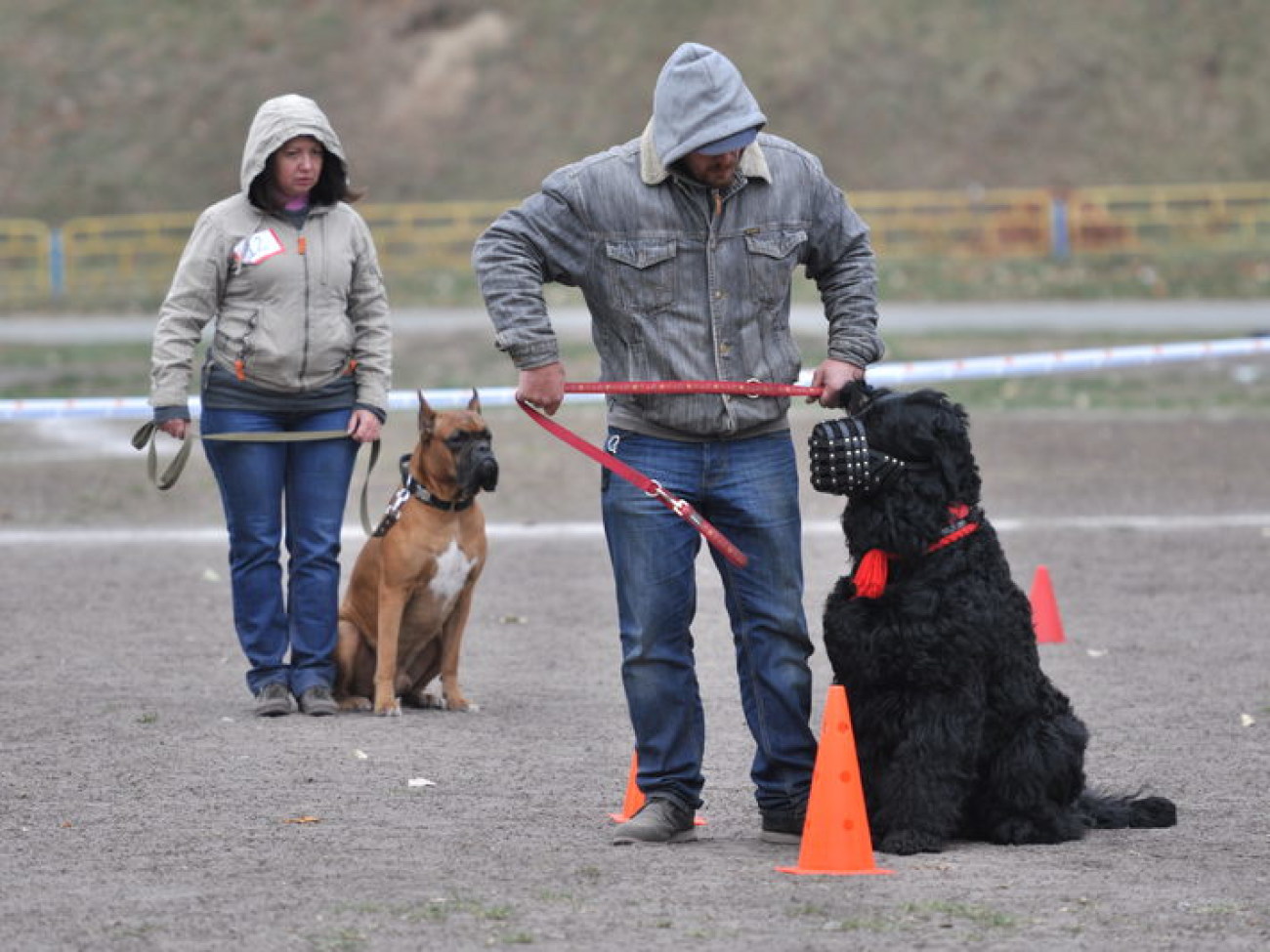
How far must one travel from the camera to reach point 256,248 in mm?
7523

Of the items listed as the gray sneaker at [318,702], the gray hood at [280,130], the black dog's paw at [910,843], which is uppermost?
the gray hood at [280,130]

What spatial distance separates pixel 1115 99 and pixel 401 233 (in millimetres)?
13031

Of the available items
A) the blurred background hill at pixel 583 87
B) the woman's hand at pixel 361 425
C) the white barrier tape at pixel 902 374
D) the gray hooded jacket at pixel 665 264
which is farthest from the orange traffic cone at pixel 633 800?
the blurred background hill at pixel 583 87

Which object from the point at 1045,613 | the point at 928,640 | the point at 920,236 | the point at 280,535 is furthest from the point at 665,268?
the point at 920,236

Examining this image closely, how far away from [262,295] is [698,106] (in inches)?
106

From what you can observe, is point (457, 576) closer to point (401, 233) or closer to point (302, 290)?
point (302, 290)

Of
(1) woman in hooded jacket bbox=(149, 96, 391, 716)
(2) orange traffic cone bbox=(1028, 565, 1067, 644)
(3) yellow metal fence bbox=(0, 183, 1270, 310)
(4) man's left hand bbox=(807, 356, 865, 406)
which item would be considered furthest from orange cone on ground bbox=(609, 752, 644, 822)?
(3) yellow metal fence bbox=(0, 183, 1270, 310)

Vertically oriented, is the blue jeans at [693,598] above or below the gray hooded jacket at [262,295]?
below

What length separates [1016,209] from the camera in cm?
3412

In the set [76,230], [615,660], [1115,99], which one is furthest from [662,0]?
[615,660]

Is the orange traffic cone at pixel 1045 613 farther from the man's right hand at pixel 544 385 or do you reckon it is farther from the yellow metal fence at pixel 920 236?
the yellow metal fence at pixel 920 236

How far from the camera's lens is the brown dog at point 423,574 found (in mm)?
7574

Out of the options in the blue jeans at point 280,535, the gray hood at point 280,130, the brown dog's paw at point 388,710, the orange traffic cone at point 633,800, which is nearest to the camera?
the orange traffic cone at point 633,800

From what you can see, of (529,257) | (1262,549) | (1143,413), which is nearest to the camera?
(529,257)
